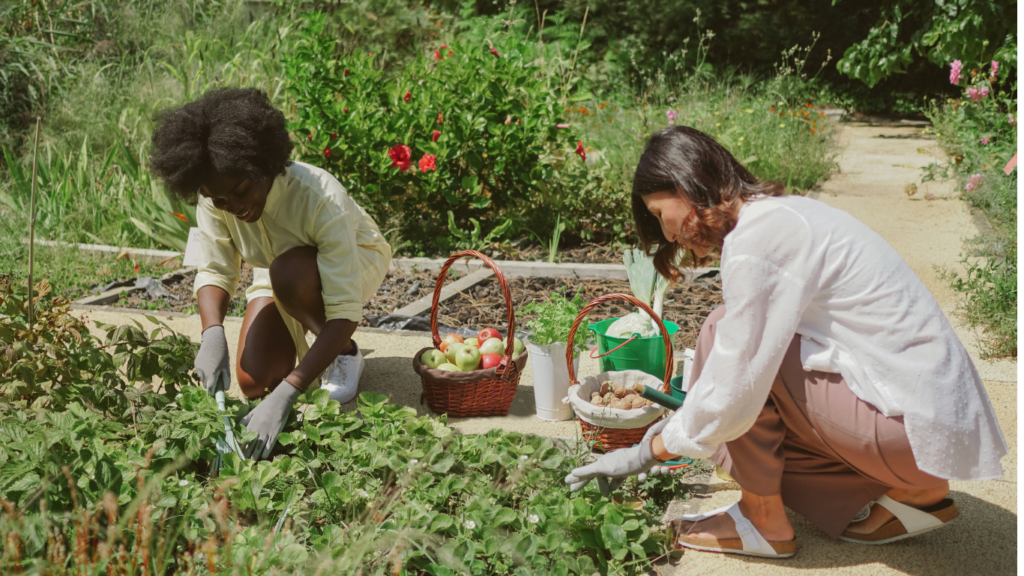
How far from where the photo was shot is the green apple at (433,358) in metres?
2.77

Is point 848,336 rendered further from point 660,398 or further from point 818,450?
point 660,398

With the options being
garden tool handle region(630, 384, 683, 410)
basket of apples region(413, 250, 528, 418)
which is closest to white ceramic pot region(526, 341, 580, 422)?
basket of apples region(413, 250, 528, 418)

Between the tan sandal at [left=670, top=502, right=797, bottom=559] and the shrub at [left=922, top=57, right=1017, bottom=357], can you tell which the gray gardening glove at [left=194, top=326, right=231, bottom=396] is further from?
the shrub at [left=922, top=57, right=1017, bottom=357]

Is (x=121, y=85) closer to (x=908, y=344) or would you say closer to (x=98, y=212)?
(x=98, y=212)

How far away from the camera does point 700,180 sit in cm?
176

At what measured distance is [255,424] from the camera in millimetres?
2211

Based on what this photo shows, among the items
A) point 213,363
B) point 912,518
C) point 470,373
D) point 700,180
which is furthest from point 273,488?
point 912,518

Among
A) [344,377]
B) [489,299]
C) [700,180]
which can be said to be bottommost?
[489,299]

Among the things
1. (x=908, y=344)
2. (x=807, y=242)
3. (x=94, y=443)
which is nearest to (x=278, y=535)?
(x=94, y=443)

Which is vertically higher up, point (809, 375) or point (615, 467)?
point (809, 375)

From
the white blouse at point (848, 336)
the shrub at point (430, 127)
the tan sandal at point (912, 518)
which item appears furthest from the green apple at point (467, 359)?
the shrub at point (430, 127)

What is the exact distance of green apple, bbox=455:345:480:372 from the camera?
2.70m

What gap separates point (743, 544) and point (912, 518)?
1.38ft

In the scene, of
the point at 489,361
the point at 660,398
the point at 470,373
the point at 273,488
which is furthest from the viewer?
the point at 489,361
